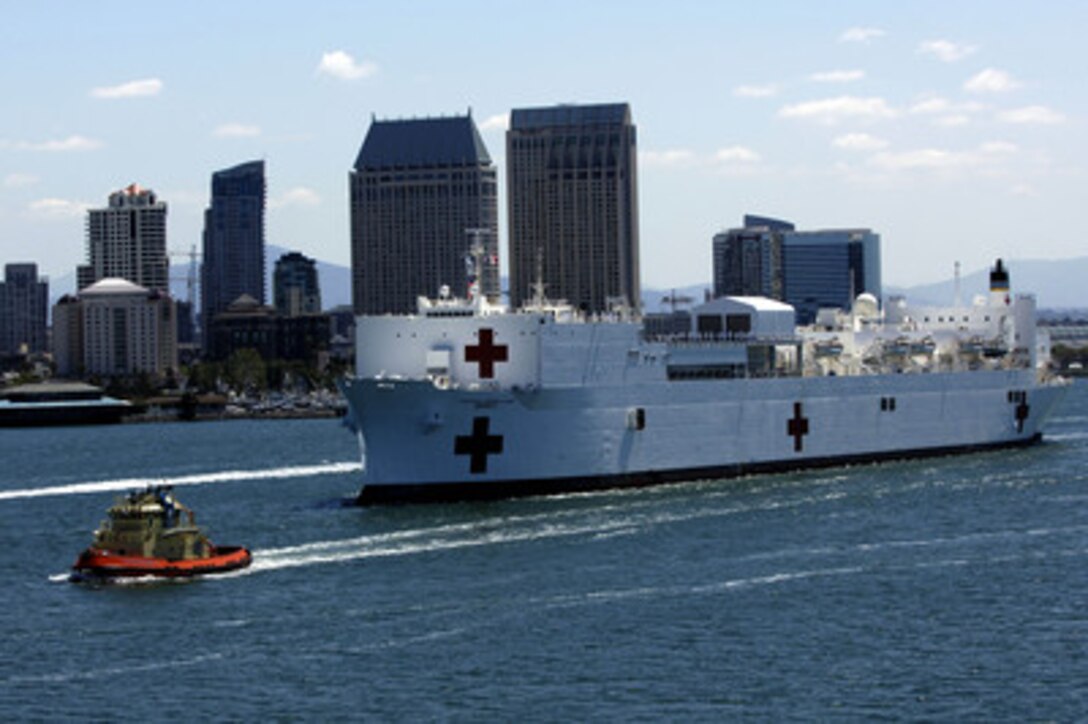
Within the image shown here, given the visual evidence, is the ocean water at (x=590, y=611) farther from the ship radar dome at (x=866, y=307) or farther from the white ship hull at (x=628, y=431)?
the ship radar dome at (x=866, y=307)

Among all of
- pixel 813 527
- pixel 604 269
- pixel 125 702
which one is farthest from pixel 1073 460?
pixel 604 269

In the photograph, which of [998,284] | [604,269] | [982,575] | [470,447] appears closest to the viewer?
[982,575]

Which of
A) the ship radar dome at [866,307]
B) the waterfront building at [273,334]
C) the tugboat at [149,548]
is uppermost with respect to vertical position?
the waterfront building at [273,334]

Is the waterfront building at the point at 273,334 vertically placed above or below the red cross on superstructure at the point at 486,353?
above

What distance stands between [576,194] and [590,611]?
537ft

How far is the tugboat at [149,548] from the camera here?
30.2 meters

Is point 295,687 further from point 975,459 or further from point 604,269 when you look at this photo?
point 604,269

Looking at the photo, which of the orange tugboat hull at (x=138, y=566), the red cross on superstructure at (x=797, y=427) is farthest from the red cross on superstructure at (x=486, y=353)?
the orange tugboat hull at (x=138, y=566)

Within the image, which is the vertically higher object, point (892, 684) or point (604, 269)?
point (604, 269)

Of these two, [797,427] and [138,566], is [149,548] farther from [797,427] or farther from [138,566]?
[797,427]

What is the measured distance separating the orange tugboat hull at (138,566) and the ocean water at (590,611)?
1.49 feet

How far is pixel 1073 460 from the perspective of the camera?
161 ft

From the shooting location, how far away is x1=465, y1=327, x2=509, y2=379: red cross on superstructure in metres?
40.2

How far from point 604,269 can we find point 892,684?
166126mm
